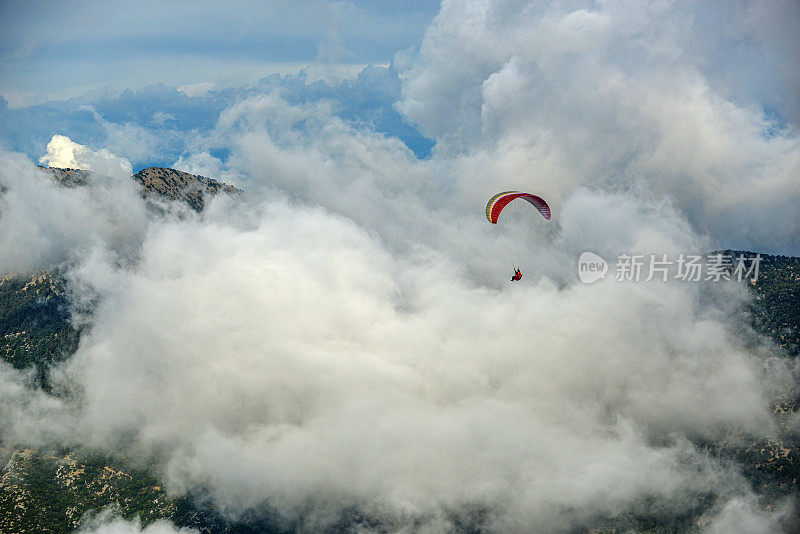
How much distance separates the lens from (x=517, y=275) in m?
133

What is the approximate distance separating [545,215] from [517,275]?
17348 mm

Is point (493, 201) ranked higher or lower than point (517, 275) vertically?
higher

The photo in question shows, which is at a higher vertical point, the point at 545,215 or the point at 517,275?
the point at 545,215

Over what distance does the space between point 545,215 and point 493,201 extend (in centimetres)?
1356

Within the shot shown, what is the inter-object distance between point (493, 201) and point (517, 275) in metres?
20.8

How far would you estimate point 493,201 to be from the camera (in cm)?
12925
